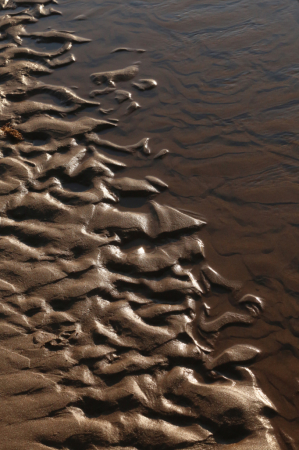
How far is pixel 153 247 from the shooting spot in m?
2.60

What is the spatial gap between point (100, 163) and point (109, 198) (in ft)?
1.45

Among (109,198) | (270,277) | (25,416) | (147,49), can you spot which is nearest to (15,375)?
(25,416)

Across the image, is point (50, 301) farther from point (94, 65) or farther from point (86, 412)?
point (94, 65)

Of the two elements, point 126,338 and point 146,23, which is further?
point 146,23

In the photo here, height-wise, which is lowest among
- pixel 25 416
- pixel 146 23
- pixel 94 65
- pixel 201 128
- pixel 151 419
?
pixel 151 419

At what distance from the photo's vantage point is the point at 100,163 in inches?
124

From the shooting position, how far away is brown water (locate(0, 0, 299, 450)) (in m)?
1.84

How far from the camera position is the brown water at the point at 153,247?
184cm

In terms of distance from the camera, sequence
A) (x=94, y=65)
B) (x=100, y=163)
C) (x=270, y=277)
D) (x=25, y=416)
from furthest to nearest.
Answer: (x=94, y=65), (x=100, y=163), (x=270, y=277), (x=25, y=416)

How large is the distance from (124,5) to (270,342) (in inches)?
206

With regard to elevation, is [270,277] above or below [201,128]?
below

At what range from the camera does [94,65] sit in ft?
14.4

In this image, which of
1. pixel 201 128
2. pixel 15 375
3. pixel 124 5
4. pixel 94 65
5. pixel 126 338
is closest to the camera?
pixel 15 375

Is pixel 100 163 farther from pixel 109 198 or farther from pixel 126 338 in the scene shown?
pixel 126 338
